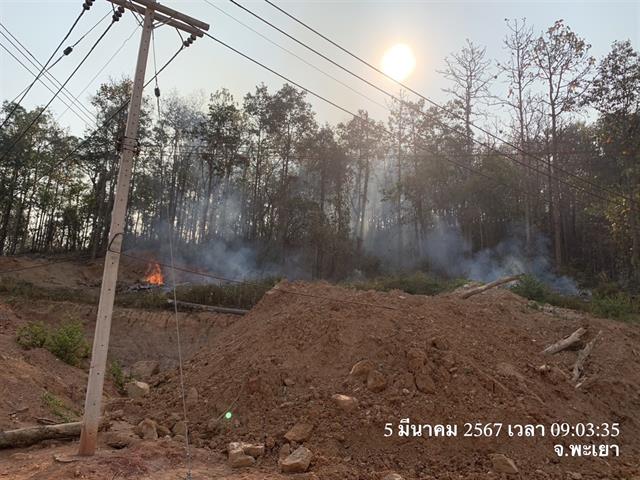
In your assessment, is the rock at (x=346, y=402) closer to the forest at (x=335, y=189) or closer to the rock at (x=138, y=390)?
the rock at (x=138, y=390)

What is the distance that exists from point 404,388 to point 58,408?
694 cm

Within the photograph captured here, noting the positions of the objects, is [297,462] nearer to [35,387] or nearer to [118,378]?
[35,387]

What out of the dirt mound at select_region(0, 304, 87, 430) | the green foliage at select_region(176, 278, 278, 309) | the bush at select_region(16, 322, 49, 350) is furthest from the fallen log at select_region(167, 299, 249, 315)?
the dirt mound at select_region(0, 304, 87, 430)

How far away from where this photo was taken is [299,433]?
6.64 metres

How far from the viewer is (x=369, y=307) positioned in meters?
10.1

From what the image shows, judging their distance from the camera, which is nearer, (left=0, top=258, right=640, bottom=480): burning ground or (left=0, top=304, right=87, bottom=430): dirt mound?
(left=0, top=258, right=640, bottom=480): burning ground

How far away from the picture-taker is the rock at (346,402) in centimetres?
698

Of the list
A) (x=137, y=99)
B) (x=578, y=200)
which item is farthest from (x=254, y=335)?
(x=578, y=200)

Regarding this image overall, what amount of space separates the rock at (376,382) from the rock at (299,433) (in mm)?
1260

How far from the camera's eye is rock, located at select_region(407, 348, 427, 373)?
7.65 meters

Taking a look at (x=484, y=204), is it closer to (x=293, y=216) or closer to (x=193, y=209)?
(x=293, y=216)

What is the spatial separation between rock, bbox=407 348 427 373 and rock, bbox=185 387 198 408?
4032 mm

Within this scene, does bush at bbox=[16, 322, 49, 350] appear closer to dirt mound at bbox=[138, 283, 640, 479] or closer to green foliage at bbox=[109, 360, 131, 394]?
green foliage at bbox=[109, 360, 131, 394]

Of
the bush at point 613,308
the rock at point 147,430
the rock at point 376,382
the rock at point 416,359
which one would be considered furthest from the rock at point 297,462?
the bush at point 613,308
